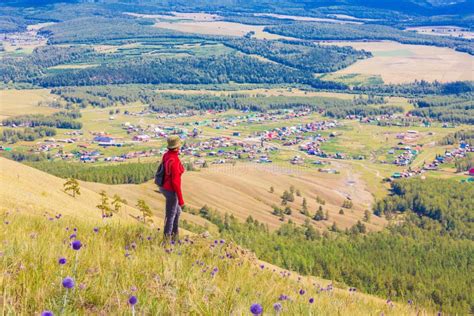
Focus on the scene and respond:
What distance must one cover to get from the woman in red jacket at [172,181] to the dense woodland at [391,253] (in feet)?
63.2

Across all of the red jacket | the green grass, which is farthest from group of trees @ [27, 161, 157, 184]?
the green grass

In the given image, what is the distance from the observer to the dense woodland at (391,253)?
45.8 metres

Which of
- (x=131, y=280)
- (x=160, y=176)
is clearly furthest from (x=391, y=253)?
(x=131, y=280)

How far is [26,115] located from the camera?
568 ft

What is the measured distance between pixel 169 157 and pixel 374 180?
361ft

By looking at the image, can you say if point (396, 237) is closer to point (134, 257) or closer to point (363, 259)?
point (363, 259)

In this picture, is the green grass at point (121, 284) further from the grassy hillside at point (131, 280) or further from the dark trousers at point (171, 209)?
the dark trousers at point (171, 209)

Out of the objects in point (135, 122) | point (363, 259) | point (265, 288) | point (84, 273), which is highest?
point (84, 273)

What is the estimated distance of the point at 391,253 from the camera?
64.1 meters

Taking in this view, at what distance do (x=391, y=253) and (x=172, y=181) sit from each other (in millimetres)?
55818

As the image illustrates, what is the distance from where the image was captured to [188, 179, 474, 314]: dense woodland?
45.8 metres

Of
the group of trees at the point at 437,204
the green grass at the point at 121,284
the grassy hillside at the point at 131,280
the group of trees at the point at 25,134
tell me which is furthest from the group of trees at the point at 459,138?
the green grass at the point at 121,284

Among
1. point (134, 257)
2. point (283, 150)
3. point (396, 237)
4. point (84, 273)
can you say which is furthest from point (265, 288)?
point (283, 150)

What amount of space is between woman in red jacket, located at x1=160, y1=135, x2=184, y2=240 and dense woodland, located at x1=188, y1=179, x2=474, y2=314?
19.3 metres
